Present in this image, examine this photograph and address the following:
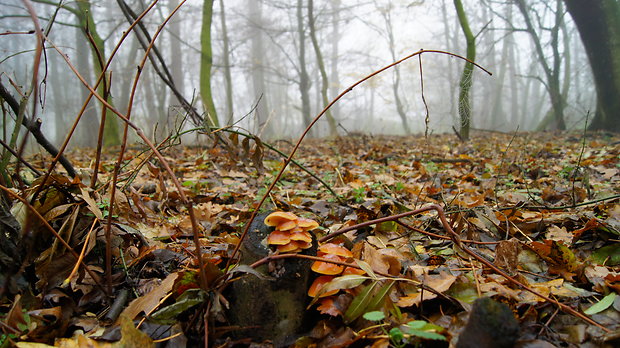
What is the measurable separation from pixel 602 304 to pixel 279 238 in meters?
1.13

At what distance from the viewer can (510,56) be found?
2580 cm

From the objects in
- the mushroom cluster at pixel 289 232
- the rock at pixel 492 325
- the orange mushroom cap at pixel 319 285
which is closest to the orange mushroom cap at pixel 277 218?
the mushroom cluster at pixel 289 232

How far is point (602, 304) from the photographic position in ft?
3.69

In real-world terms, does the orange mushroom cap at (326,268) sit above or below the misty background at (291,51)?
below

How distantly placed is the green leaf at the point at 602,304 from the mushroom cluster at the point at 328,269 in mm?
758

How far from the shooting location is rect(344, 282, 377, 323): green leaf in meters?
1.12

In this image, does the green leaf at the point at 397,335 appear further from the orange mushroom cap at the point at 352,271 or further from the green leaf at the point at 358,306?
the orange mushroom cap at the point at 352,271

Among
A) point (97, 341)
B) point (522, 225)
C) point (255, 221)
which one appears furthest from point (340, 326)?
point (522, 225)

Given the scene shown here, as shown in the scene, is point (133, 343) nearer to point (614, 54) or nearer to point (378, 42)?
point (614, 54)

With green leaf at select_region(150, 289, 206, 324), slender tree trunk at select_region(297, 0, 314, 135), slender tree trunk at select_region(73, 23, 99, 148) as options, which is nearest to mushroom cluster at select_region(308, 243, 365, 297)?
green leaf at select_region(150, 289, 206, 324)

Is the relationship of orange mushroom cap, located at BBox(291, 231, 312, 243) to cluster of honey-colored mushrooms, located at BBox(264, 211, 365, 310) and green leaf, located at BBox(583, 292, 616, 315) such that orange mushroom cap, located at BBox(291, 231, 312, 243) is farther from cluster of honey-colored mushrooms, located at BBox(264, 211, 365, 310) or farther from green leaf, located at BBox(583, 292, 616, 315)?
green leaf, located at BBox(583, 292, 616, 315)

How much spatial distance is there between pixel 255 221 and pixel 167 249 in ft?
2.03

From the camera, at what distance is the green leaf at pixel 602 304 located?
1098mm

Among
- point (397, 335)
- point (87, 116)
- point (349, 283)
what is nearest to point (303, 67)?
point (87, 116)
